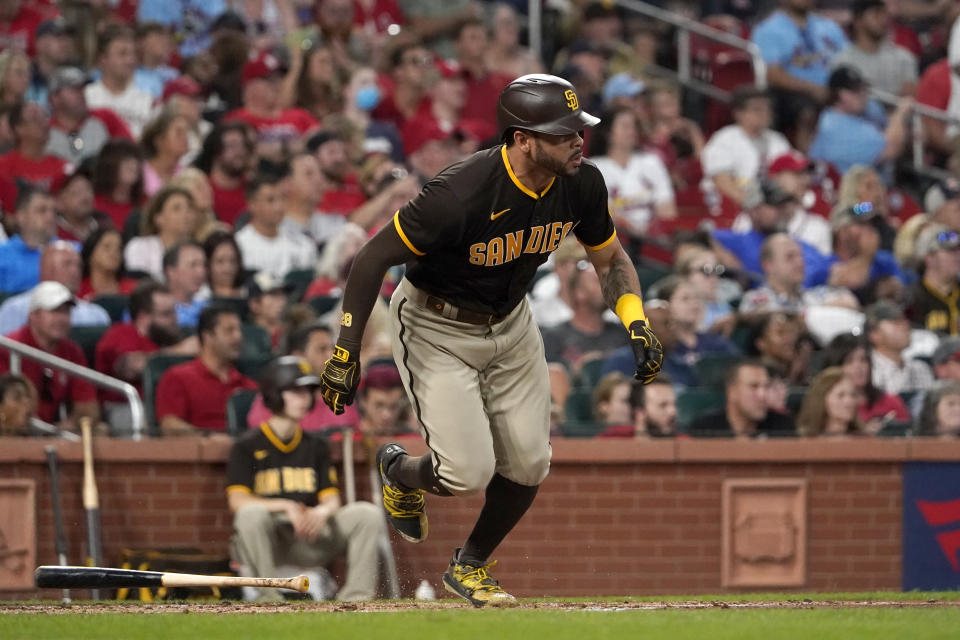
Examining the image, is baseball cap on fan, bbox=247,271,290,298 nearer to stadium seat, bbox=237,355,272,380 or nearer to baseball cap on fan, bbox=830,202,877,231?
stadium seat, bbox=237,355,272,380

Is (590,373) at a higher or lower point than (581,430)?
higher

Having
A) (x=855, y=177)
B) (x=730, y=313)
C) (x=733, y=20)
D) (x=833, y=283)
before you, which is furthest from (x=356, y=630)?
(x=733, y=20)

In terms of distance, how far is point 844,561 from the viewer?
8.72 m

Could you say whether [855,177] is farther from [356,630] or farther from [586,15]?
[356,630]

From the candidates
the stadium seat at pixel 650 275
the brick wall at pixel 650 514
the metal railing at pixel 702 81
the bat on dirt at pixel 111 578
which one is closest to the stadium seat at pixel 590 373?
the brick wall at pixel 650 514

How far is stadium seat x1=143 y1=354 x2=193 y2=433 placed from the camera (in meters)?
8.89

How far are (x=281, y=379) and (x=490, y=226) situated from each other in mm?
2734

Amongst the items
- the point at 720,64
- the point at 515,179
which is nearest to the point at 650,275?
the point at 720,64

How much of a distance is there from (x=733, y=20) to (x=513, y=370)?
9.81 m

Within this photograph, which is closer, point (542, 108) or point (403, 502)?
point (542, 108)

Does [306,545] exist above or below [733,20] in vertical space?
below

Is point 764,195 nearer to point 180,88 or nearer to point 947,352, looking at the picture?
point 947,352

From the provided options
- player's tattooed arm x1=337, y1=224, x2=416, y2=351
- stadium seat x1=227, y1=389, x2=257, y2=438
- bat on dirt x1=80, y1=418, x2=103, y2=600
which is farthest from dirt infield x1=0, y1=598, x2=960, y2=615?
stadium seat x1=227, y1=389, x2=257, y2=438

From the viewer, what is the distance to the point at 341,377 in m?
5.78
